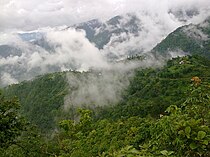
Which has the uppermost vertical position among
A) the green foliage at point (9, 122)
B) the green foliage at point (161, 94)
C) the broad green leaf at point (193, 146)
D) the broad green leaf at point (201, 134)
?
the broad green leaf at point (201, 134)

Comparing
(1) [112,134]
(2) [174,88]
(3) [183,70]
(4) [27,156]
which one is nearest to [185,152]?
(4) [27,156]

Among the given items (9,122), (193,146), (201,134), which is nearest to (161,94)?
(9,122)

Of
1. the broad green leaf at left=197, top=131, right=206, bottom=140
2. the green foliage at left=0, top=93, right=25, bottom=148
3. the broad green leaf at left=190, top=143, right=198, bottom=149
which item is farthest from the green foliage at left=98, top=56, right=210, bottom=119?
the broad green leaf at left=197, top=131, right=206, bottom=140

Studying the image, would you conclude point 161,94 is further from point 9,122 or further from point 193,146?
point 193,146

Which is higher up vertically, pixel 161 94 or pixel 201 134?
pixel 201 134

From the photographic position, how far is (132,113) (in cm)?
15750

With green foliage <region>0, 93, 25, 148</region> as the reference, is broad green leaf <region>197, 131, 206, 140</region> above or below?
above

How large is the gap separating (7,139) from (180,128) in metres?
14.6

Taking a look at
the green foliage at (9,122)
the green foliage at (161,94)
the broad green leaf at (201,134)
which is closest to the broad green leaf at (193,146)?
the broad green leaf at (201,134)

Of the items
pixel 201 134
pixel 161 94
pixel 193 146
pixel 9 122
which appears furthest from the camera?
pixel 161 94

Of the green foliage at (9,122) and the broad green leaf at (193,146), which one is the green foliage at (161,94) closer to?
the green foliage at (9,122)

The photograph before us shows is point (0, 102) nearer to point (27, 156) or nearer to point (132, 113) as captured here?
point (27, 156)

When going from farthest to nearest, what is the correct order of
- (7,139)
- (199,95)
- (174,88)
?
(174,88), (7,139), (199,95)

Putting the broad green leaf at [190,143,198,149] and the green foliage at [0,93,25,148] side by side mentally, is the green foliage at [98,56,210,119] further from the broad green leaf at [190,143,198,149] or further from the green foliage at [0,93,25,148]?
the broad green leaf at [190,143,198,149]
